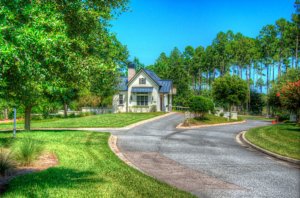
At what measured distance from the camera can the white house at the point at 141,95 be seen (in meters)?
46.1

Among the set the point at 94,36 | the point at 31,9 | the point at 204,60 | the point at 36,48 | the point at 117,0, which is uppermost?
the point at 204,60

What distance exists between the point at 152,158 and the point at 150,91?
1352 inches

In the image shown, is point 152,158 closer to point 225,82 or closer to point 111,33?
point 111,33

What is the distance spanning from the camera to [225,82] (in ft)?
127

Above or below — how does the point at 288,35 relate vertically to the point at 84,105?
above

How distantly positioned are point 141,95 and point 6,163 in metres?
38.5

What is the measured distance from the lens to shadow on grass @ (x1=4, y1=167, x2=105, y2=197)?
6504mm

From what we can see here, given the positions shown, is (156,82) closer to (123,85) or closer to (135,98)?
(135,98)

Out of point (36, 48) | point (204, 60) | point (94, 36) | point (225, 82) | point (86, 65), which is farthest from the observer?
point (204, 60)

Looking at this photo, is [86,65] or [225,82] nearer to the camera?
[86,65]

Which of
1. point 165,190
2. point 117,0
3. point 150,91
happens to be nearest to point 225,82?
point 150,91

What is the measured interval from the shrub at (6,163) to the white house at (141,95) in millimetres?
37330

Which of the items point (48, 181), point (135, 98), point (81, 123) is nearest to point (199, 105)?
point (81, 123)

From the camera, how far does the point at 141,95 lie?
4653cm
